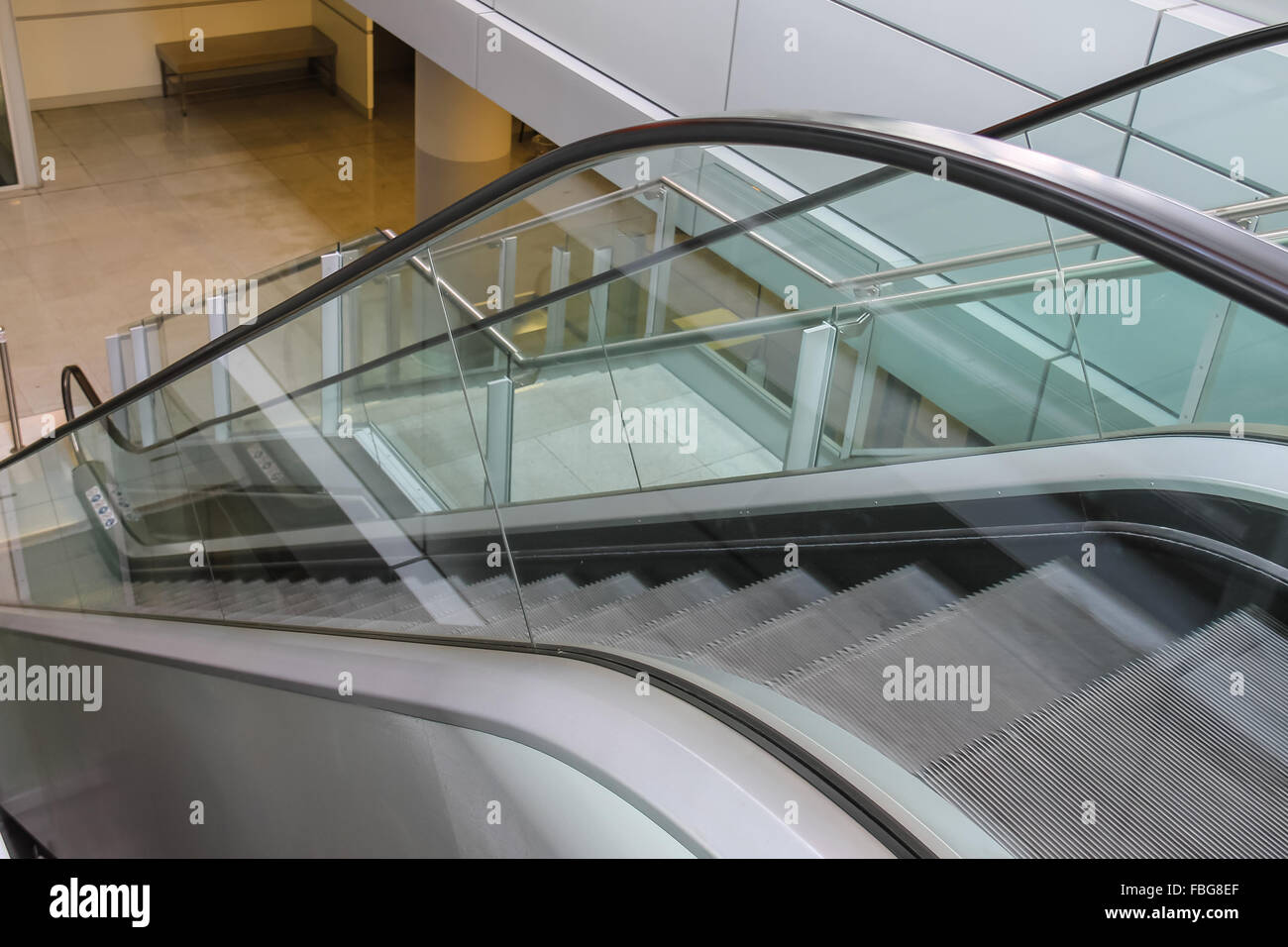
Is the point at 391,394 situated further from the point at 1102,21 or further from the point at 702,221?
the point at 1102,21

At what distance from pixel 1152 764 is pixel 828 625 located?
650mm

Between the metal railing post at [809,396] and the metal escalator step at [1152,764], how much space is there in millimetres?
988

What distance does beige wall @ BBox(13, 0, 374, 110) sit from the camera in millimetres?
11883

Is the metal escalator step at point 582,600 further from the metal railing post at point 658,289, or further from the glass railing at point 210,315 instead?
the glass railing at point 210,315

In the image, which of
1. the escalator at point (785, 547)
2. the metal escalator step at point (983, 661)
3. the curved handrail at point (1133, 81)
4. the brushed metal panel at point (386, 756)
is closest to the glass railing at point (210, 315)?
the brushed metal panel at point (386, 756)

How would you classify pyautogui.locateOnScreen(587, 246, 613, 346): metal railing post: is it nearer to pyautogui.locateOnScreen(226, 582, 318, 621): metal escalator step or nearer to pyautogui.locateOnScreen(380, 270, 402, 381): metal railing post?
pyautogui.locateOnScreen(380, 270, 402, 381): metal railing post

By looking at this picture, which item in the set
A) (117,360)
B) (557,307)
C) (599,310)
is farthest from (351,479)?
(117,360)

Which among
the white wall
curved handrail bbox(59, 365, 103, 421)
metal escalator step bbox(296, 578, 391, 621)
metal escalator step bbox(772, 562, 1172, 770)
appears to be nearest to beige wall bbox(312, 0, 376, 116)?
the white wall

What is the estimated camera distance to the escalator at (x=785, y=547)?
64.1 inches

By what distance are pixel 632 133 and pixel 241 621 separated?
6.75ft

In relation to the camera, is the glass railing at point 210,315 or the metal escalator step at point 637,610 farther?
the glass railing at point 210,315

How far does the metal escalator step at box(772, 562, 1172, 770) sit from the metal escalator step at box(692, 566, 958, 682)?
61 mm

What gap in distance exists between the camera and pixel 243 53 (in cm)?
1252
